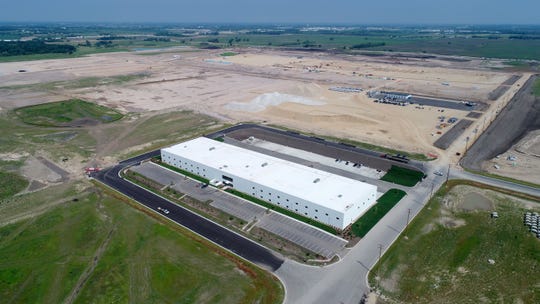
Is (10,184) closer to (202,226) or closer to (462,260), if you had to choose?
(202,226)

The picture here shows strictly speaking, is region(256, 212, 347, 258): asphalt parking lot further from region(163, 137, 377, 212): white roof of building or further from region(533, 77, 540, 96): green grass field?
region(533, 77, 540, 96): green grass field

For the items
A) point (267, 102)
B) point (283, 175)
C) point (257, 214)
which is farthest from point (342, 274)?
point (267, 102)

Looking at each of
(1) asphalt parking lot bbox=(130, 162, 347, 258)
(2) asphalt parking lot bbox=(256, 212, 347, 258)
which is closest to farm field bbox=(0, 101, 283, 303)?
(2) asphalt parking lot bbox=(256, 212, 347, 258)

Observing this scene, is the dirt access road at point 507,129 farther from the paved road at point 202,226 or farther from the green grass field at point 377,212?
the paved road at point 202,226

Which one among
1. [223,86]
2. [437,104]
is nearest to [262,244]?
[437,104]

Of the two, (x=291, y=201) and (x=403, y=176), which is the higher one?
(x=291, y=201)

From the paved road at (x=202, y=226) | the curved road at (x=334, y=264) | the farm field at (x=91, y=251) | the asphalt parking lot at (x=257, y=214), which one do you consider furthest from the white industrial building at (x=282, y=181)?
the farm field at (x=91, y=251)

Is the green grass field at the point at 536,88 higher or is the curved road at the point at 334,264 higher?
the green grass field at the point at 536,88
